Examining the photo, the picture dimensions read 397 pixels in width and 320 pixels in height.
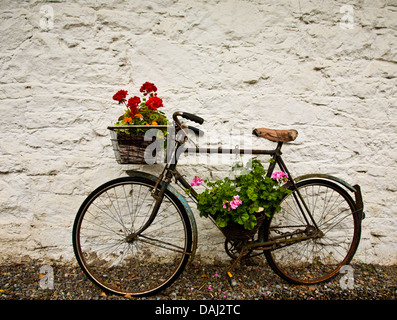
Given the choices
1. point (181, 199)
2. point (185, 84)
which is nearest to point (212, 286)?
point (181, 199)

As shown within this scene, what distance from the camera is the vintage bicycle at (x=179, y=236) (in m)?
2.64

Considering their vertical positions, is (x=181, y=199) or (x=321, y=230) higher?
(x=181, y=199)

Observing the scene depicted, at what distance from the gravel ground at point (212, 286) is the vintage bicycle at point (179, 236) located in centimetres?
11

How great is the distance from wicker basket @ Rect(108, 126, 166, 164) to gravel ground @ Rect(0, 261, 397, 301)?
127 cm

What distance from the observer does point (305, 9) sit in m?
2.74

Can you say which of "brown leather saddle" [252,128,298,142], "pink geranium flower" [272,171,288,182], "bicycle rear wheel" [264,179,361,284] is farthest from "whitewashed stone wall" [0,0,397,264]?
"pink geranium flower" [272,171,288,182]

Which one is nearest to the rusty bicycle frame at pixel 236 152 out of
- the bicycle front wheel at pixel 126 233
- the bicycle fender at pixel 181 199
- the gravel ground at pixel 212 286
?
the bicycle fender at pixel 181 199

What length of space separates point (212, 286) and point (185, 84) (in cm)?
189

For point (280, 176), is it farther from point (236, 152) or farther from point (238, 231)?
point (238, 231)

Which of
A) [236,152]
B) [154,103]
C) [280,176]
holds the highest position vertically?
[154,103]

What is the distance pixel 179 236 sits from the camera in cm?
293

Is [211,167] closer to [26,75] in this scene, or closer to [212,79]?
[212,79]
